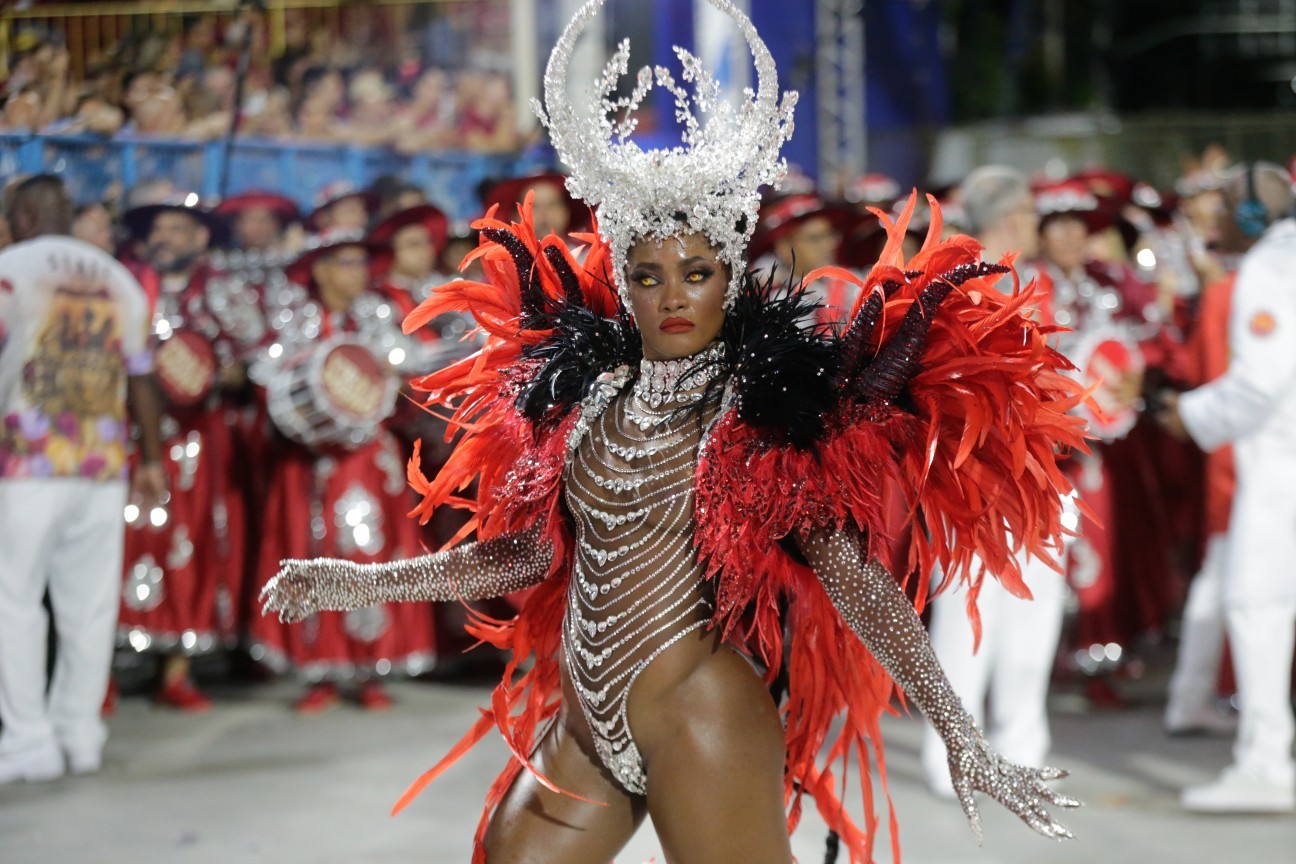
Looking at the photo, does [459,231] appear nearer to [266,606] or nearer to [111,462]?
[111,462]

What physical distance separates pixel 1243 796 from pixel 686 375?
9.60ft

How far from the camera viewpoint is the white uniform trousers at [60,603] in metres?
4.75

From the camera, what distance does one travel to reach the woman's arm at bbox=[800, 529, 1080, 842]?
2229 millimetres

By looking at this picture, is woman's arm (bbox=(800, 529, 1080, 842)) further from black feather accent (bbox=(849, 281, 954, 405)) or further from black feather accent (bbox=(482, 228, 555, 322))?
black feather accent (bbox=(482, 228, 555, 322))

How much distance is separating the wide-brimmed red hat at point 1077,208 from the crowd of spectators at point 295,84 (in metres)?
3.44

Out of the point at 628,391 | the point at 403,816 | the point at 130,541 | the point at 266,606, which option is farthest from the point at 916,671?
the point at 130,541

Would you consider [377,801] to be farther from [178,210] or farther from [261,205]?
[261,205]

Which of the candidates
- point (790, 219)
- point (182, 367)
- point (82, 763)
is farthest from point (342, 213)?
point (82, 763)

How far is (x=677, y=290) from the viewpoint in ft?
7.80

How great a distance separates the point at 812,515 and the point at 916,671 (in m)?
0.29

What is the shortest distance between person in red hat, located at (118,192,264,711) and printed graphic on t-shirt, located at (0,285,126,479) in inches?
31.6

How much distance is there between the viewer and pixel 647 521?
8.03ft

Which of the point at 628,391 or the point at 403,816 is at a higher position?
the point at 628,391

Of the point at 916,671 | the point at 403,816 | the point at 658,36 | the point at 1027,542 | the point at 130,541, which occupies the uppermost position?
the point at 658,36
